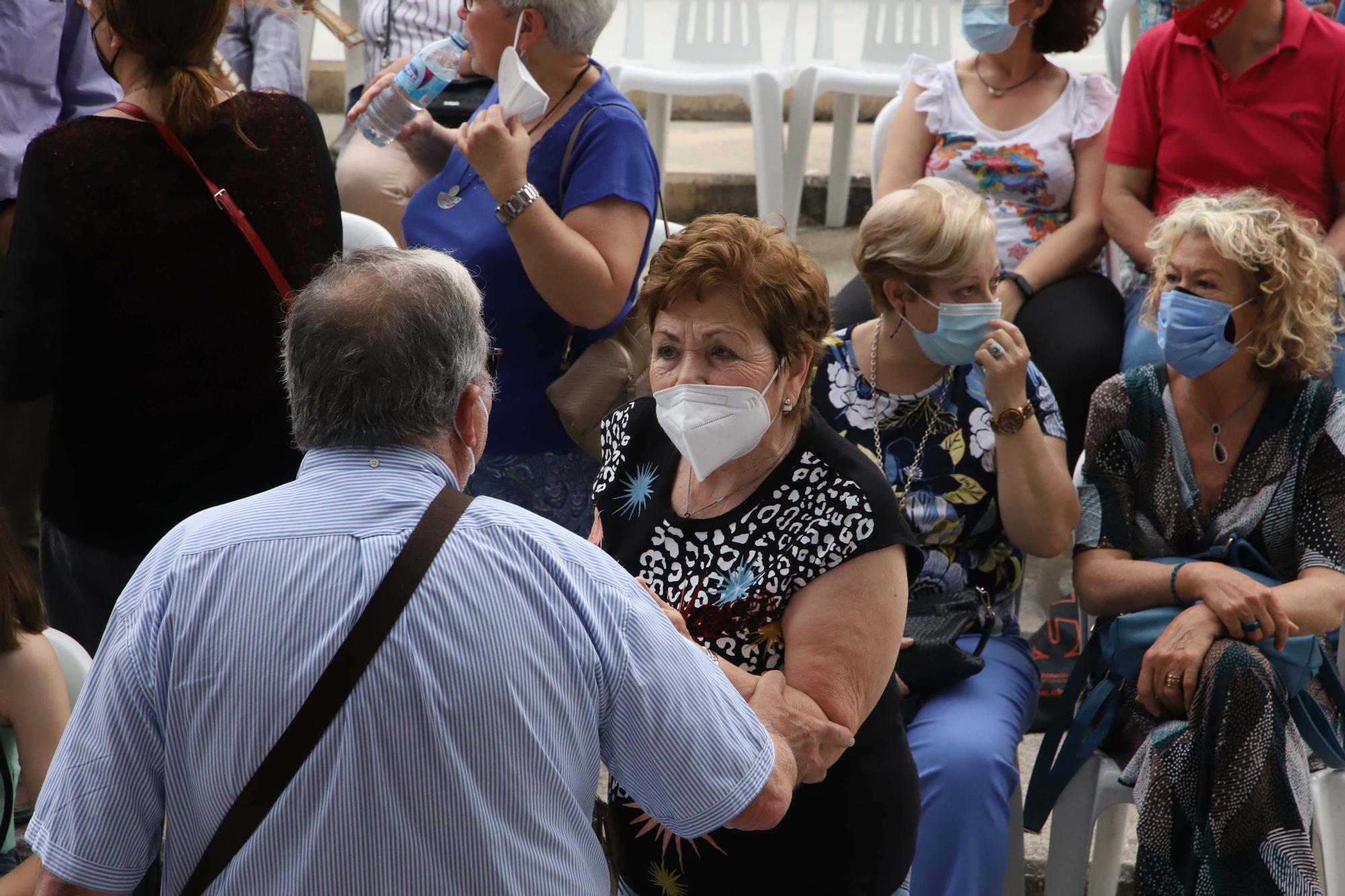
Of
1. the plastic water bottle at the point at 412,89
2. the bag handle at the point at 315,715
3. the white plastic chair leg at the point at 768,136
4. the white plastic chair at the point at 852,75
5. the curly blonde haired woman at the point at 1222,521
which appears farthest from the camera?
the white plastic chair at the point at 852,75

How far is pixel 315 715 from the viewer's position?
50.1 inches

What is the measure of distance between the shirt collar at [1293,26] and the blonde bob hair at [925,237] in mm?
1191

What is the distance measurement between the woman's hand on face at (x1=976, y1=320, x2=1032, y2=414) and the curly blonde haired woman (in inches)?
10.1

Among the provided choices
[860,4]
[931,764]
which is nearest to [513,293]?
[931,764]

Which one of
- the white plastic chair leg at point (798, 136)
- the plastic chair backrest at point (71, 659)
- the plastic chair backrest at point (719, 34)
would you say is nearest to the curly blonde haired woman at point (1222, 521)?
the plastic chair backrest at point (71, 659)

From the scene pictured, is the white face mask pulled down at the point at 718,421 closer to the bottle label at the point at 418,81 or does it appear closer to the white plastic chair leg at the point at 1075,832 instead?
the white plastic chair leg at the point at 1075,832

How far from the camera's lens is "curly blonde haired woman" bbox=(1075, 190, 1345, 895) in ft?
7.48

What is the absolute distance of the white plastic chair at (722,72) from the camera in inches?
197

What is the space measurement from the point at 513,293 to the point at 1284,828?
174 centimetres

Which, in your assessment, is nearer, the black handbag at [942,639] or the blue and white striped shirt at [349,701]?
the blue and white striped shirt at [349,701]

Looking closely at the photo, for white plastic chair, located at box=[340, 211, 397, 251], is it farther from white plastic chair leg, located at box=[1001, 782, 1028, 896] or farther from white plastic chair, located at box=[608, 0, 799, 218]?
white plastic chair, located at box=[608, 0, 799, 218]

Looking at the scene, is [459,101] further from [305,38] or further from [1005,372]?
[305,38]

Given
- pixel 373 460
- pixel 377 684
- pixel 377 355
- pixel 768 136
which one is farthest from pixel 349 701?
pixel 768 136

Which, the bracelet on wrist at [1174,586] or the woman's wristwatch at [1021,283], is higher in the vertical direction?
the woman's wristwatch at [1021,283]
